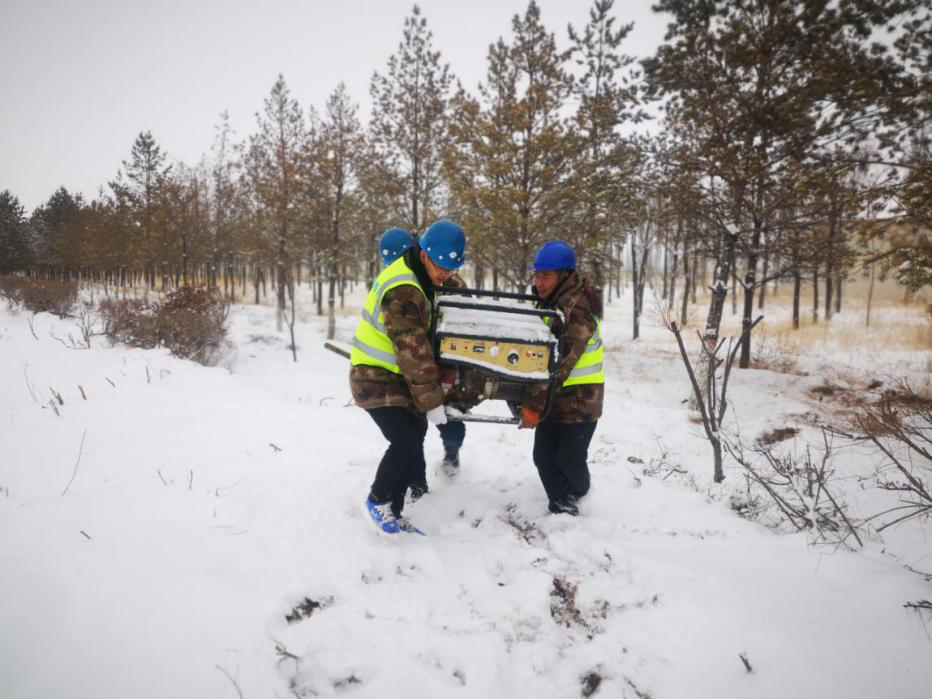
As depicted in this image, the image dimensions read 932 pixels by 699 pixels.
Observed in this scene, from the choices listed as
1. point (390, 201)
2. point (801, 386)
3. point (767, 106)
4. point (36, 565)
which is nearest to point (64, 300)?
point (390, 201)

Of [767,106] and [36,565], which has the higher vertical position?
[767,106]

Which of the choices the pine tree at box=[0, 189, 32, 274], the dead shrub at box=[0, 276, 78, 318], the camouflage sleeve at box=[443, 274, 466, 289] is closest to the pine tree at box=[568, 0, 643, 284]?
the camouflage sleeve at box=[443, 274, 466, 289]

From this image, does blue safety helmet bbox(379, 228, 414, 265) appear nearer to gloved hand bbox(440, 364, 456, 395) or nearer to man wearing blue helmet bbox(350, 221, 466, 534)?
man wearing blue helmet bbox(350, 221, 466, 534)

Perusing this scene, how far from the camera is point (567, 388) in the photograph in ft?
10.2

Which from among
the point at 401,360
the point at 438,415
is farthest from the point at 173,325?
the point at 438,415

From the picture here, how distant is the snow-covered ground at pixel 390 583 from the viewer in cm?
181

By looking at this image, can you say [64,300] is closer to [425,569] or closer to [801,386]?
[425,569]

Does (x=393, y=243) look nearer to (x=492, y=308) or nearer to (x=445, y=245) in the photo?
(x=445, y=245)

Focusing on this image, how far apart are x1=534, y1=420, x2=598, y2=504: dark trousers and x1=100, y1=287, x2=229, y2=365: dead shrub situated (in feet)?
29.3

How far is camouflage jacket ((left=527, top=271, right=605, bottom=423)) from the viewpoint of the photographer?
2.90 m

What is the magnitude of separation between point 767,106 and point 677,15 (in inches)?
106

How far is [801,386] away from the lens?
9.55 metres

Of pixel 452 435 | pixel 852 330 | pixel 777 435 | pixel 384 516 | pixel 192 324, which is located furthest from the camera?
pixel 852 330

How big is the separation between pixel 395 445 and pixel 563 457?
4.39ft
